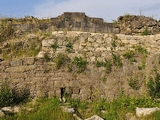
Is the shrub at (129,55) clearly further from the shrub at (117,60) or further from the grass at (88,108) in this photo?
the grass at (88,108)

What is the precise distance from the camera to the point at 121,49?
11789mm

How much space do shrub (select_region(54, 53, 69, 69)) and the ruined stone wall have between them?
13 cm

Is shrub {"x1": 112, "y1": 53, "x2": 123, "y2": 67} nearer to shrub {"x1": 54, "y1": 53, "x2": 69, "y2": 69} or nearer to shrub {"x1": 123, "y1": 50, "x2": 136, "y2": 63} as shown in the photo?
shrub {"x1": 123, "y1": 50, "x2": 136, "y2": 63}

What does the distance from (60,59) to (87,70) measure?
3.46 feet

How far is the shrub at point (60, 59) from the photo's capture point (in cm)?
1114

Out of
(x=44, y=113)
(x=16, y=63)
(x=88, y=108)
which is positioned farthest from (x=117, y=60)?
(x=16, y=63)

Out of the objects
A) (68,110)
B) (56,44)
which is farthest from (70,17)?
(68,110)

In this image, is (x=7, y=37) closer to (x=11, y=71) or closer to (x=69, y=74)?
(x=11, y=71)

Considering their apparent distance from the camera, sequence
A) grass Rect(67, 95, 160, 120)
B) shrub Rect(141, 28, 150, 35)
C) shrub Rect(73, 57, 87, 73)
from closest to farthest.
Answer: grass Rect(67, 95, 160, 120), shrub Rect(73, 57, 87, 73), shrub Rect(141, 28, 150, 35)

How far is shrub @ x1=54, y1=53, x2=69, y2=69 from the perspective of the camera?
1114cm

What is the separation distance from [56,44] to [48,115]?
114 inches

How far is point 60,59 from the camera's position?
11.2 metres

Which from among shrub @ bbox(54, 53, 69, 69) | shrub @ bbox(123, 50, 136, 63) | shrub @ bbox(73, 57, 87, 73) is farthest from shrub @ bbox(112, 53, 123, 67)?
shrub @ bbox(54, 53, 69, 69)

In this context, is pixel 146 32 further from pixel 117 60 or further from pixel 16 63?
pixel 16 63
